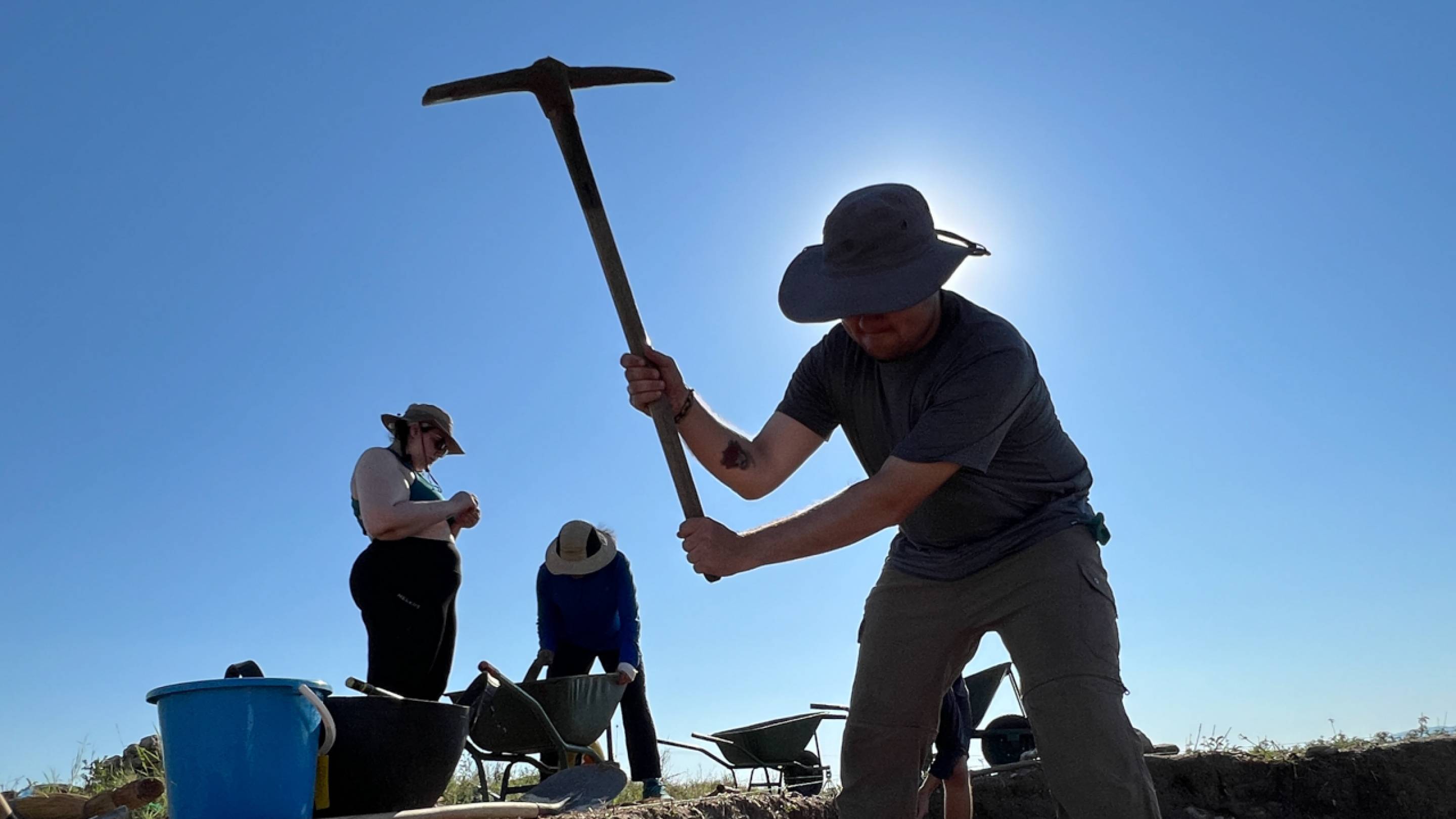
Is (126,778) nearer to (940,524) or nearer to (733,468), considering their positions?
(733,468)

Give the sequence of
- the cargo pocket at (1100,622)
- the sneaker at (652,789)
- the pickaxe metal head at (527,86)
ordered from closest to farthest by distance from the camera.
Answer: the cargo pocket at (1100,622)
the pickaxe metal head at (527,86)
the sneaker at (652,789)

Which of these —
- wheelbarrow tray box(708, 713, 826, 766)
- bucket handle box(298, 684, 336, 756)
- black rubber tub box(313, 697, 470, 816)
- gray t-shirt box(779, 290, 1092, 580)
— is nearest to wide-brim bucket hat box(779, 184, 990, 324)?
gray t-shirt box(779, 290, 1092, 580)

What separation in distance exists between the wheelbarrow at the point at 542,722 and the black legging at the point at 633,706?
137mm

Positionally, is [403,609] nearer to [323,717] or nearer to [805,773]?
[323,717]

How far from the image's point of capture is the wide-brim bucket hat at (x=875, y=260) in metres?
2.39

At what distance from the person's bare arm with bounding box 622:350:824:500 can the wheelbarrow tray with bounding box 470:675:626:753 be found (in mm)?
2694

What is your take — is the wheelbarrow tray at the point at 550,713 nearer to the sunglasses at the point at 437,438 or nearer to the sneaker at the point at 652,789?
the sneaker at the point at 652,789

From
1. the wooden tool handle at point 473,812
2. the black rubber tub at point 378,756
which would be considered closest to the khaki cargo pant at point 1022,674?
the wooden tool handle at point 473,812

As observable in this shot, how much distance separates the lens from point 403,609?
161 inches

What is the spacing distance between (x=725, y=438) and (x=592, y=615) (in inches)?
127

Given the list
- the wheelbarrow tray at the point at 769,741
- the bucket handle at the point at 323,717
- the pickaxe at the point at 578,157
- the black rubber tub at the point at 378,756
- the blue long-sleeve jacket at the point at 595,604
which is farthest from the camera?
the wheelbarrow tray at the point at 769,741

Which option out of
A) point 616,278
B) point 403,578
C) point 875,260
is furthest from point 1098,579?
point 403,578

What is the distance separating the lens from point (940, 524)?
2.62 meters

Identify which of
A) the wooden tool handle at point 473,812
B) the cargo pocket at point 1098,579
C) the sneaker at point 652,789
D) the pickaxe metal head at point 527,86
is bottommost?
the wooden tool handle at point 473,812
